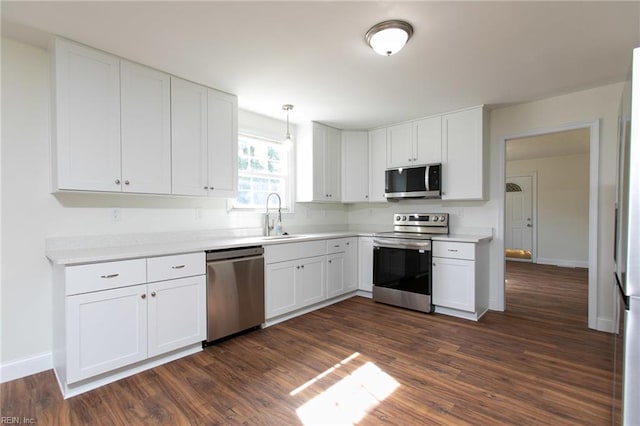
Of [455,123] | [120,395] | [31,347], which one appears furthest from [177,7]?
[455,123]

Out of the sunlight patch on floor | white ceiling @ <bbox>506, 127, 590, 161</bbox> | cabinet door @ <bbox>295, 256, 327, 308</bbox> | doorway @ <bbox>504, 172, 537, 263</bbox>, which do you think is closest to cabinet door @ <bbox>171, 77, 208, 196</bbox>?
cabinet door @ <bbox>295, 256, 327, 308</bbox>

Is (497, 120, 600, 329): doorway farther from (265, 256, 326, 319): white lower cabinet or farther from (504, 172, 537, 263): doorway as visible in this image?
(265, 256, 326, 319): white lower cabinet

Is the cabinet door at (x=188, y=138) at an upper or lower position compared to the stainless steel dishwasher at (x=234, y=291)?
upper

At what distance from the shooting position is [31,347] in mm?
2264

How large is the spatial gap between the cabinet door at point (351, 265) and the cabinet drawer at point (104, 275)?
96.9 inches

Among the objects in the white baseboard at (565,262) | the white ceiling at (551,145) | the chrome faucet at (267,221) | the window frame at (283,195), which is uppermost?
the white ceiling at (551,145)

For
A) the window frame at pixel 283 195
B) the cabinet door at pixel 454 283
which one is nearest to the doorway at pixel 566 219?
the cabinet door at pixel 454 283

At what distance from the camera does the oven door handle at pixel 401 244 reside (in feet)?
11.6

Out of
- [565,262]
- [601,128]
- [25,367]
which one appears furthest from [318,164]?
[565,262]

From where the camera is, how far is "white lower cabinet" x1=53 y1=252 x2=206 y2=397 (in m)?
1.98

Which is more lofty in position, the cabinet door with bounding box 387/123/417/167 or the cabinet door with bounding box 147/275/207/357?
the cabinet door with bounding box 387/123/417/167

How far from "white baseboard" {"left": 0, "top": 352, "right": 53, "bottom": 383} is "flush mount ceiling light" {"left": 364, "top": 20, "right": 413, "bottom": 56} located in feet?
10.8

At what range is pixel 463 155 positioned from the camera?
11.9ft

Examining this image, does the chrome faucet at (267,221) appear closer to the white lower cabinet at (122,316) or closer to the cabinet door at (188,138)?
the cabinet door at (188,138)
